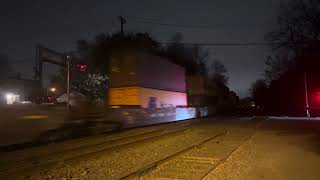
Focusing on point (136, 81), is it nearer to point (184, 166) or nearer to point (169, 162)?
point (169, 162)

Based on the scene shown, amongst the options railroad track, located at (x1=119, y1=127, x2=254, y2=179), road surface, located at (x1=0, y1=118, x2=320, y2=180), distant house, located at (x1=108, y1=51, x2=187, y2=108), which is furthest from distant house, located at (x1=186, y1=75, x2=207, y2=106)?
railroad track, located at (x1=119, y1=127, x2=254, y2=179)

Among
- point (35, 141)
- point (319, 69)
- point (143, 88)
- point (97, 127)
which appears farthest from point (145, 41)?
point (35, 141)

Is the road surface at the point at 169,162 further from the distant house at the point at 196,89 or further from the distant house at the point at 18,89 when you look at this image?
the distant house at the point at 18,89

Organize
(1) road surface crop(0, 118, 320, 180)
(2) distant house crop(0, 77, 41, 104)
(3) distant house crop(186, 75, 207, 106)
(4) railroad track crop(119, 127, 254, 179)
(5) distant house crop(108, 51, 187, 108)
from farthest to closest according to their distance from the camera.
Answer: (2) distant house crop(0, 77, 41, 104) < (3) distant house crop(186, 75, 207, 106) < (5) distant house crop(108, 51, 187, 108) < (1) road surface crop(0, 118, 320, 180) < (4) railroad track crop(119, 127, 254, 179)

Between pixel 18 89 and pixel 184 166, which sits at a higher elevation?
pixel 18 89

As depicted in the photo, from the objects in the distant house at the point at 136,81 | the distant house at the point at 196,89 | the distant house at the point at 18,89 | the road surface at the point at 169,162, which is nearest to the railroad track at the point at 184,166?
the road surface at the point at 169,162

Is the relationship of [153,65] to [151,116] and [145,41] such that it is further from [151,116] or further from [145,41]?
[145,41]

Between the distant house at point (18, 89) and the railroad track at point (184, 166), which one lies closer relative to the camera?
the railroad track at point (184, 166)

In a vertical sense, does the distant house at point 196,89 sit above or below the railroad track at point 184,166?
above

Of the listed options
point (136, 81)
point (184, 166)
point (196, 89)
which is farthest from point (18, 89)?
point (184, 166)

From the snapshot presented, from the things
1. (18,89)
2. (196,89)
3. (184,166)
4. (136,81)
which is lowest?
(184,166)

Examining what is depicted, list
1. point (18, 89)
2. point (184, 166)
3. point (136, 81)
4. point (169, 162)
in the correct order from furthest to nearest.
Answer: point (18, 89) → point (136, 81) → point (169, 162) → point (184, 166)

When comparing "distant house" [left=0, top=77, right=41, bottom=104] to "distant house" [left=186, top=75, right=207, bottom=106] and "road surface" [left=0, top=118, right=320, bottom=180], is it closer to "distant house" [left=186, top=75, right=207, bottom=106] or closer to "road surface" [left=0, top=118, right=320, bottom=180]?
"distant house" [left=186, top=75, right=207, bottom=106]

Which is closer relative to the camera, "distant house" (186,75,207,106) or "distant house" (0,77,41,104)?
"distant house" (186,75,207,106)
